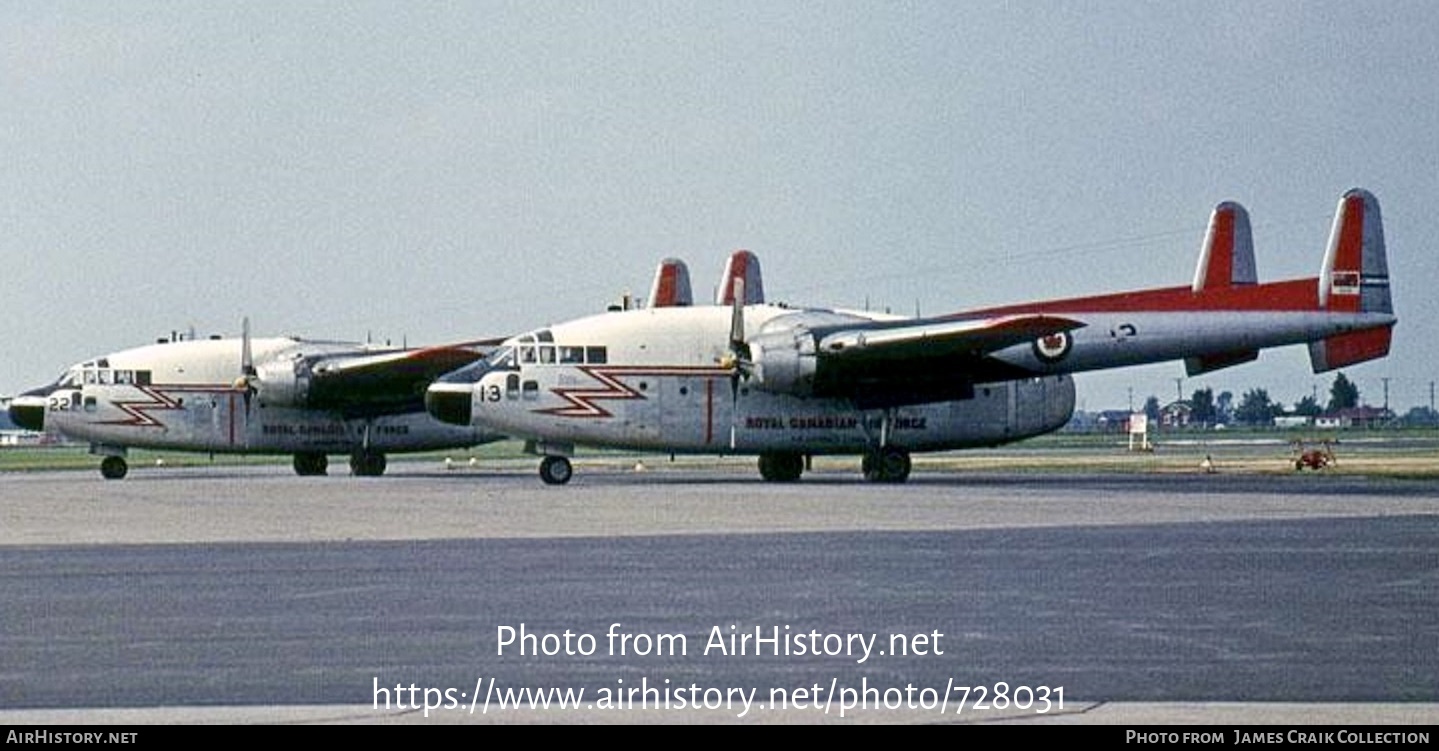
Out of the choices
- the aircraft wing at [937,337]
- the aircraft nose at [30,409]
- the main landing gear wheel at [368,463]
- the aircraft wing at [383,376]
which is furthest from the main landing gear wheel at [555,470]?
the aircraft nose at [30,409]

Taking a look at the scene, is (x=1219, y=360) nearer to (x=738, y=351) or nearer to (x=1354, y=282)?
(x=1354, y=282)

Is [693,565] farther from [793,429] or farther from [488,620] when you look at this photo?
[793,429]

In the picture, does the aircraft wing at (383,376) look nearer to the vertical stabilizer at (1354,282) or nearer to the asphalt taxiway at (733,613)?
the vertical stabilizer at (1354,282)

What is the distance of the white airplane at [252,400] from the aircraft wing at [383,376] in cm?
3

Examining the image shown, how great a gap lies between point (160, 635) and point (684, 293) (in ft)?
157

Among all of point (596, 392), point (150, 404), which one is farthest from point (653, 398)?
point (150, 404)

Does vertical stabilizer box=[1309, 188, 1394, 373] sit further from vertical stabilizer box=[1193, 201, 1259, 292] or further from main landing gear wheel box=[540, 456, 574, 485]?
main landing gear wheel box=[540, 456, 574, 485]

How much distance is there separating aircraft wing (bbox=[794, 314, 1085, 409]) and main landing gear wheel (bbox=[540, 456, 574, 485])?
6.03 meters

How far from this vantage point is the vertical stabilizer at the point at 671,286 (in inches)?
2489

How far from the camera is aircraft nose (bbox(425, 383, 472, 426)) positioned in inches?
1997

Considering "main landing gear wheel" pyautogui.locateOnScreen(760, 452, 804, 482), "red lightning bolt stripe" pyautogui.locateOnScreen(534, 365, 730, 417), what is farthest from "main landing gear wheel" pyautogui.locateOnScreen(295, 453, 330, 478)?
"main landing gear wheel" pyautogui.locateOnScreen(760, 452, 804, 482)

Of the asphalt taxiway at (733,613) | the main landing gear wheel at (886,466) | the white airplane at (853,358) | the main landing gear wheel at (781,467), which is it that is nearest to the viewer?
the asphalt taxiway at (733,613)

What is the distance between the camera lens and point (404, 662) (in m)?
14.1

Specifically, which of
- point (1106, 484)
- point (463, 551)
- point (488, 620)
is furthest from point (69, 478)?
point (488, 620)
